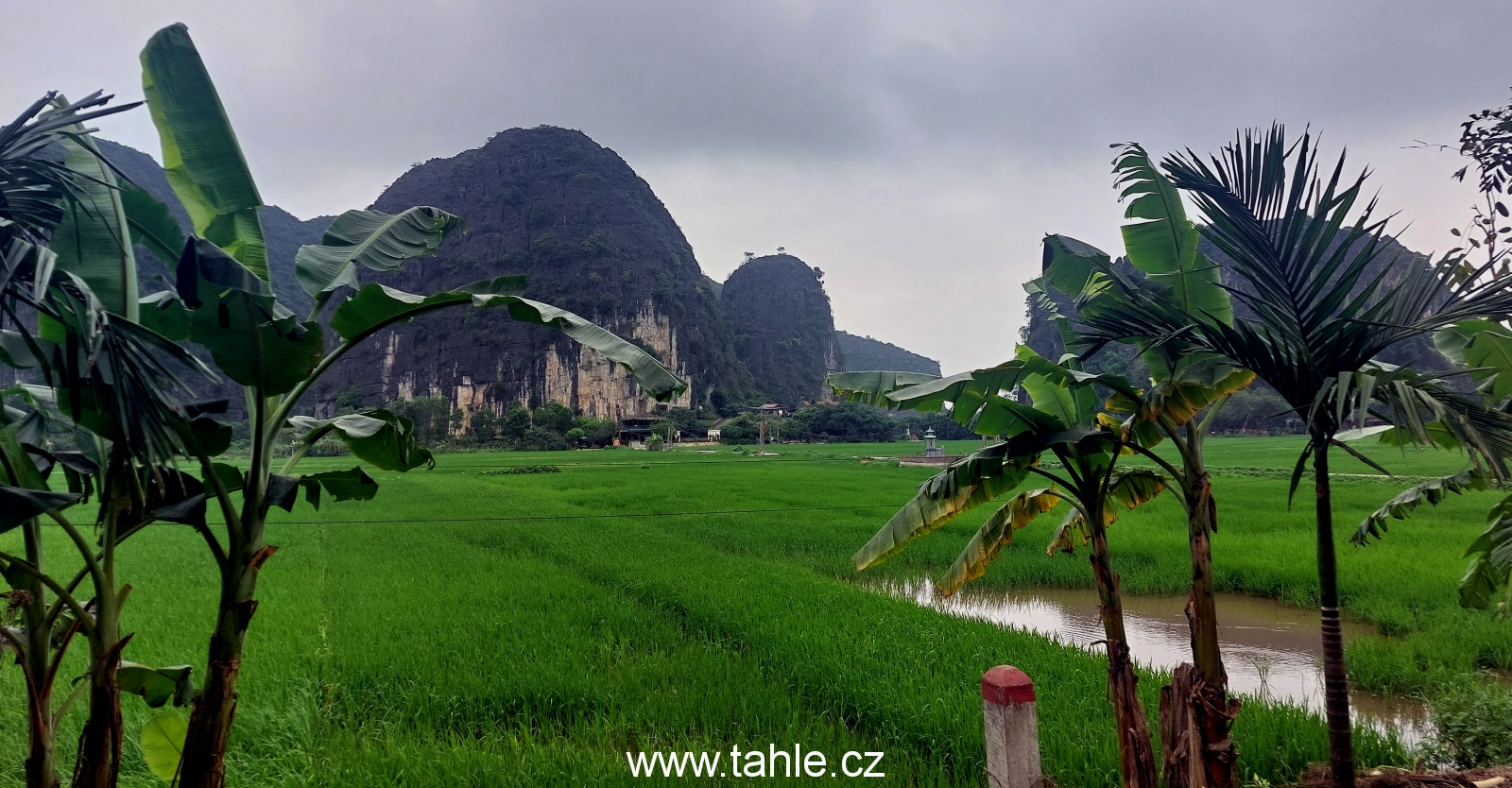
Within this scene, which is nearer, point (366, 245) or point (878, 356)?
point (366, 245)

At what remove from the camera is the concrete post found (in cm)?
137

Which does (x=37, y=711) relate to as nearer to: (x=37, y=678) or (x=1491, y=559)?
(x=37, y=678)

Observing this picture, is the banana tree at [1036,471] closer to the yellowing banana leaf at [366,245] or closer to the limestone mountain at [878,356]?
the yellowing banana leaf at [366,245]

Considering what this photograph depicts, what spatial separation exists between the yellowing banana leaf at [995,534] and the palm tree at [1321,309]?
1283mm

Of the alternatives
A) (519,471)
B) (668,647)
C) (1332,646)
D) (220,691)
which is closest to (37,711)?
(220,691)

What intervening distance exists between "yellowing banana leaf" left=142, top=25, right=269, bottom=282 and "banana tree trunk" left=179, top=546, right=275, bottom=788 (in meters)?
0.93

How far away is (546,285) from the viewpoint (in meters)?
53.2

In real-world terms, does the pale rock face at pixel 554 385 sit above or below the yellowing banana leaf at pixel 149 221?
above

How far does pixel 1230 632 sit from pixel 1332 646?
3.87 meters

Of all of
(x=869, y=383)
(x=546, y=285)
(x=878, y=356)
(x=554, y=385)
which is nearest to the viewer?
(x=869, y=383)

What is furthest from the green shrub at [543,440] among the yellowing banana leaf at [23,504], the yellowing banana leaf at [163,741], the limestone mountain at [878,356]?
the limestone mountain at [878,356]

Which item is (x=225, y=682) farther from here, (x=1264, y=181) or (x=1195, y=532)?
(x=1264, y=181)

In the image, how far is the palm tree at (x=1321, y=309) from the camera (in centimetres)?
161

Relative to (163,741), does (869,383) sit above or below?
above
